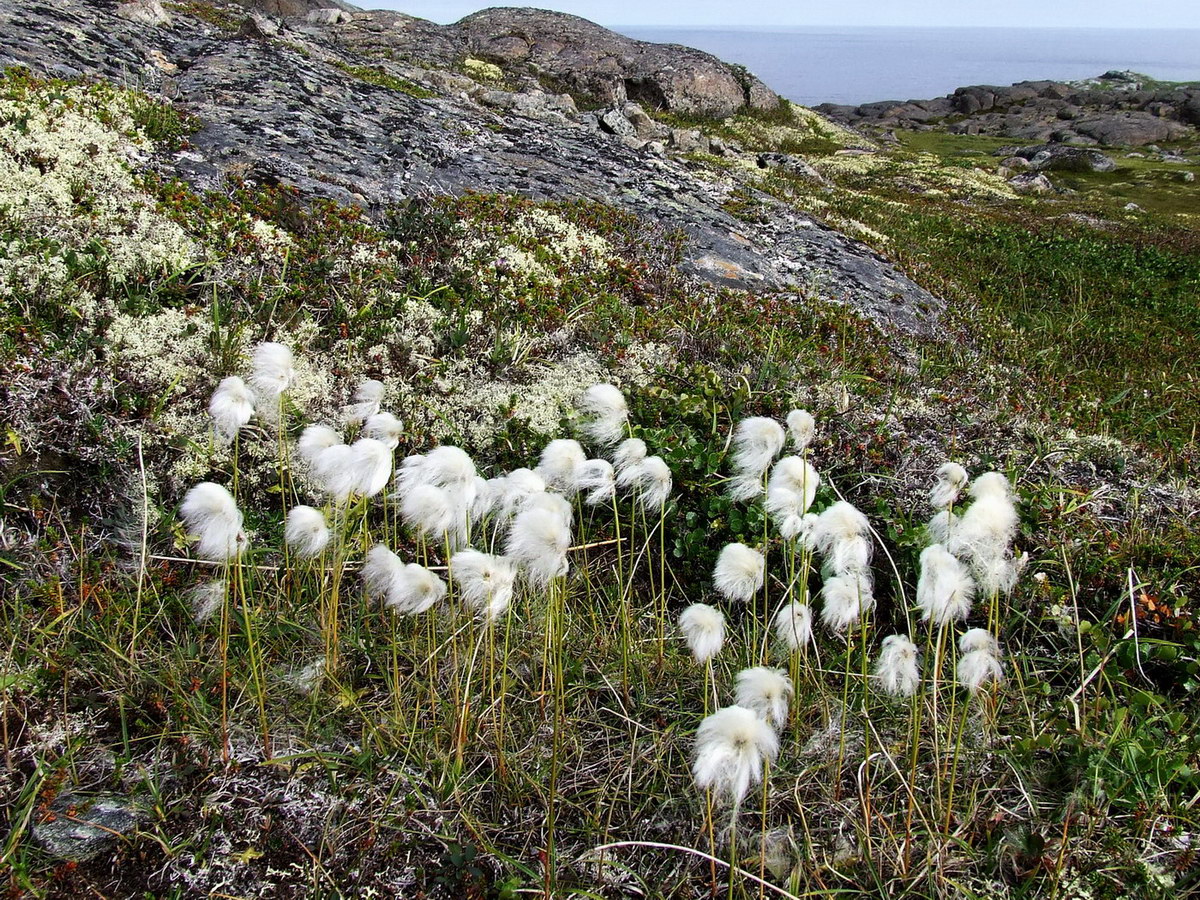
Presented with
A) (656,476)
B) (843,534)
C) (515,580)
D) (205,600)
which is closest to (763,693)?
(843,534)

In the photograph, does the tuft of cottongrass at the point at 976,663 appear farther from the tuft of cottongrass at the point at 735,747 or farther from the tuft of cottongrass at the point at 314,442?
the tuft of cottongrass at the point at 314,442

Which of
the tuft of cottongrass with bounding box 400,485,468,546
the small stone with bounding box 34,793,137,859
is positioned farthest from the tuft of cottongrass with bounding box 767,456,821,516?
the small stone with bounding box 34,793,137,859

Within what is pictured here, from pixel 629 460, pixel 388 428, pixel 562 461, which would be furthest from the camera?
pixel 629 460

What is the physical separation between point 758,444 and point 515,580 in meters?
1.25

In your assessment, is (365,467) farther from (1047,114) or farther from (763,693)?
(1047,114)

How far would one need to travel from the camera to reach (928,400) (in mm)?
6254

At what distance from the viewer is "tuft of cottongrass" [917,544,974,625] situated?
257 cm

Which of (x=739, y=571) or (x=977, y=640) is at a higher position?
(x=739, y=571)

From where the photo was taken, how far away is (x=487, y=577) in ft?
8.91

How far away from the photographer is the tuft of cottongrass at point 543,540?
248 centimetres

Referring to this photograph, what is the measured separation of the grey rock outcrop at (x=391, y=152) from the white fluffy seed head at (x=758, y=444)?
518 cm

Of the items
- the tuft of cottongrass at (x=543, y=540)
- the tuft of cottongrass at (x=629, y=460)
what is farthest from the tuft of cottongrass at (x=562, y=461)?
the tuft of cottongrass at (x=543, y=540)

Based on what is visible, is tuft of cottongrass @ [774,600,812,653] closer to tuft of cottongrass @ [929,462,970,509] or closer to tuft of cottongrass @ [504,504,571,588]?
tuft of cottongrass @ [929,462,970,509]

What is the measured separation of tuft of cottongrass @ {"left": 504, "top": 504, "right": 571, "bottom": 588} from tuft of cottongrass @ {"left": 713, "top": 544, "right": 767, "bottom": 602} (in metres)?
0.56
